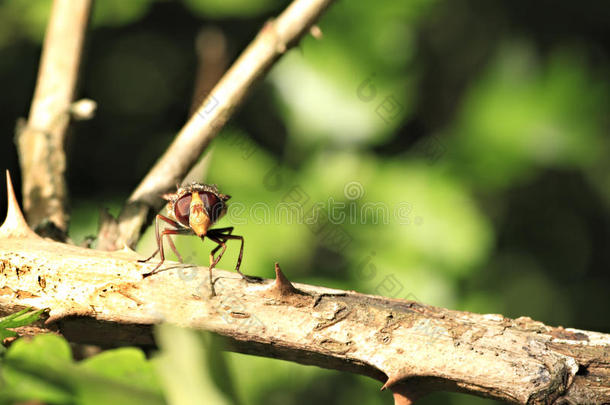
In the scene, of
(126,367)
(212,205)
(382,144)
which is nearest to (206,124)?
(212,205)

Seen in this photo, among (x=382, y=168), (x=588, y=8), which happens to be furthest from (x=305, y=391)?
(x=588, y=8)

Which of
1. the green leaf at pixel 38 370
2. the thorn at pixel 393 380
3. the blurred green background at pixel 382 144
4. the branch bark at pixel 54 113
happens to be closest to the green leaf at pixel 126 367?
the green leaf at pixel 38 370

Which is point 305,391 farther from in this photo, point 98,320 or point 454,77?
point 454,77

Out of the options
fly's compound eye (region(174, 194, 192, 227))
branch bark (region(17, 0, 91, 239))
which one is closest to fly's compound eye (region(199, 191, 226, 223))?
fly's compound eye (region(174, 194, 192, 227))

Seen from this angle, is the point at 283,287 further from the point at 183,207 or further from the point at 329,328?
the point at 183,207

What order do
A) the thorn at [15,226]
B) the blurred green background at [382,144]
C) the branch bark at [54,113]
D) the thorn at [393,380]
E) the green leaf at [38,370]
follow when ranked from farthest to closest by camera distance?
the blurred green background at [382,144] → the branch bark at [54,113] → the thorn at [15,226] → the thorn at [393,380] → the green leaf at [38,370]

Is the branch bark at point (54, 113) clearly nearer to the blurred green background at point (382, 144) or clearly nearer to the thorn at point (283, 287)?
the blurred green background at point (382, 144)
